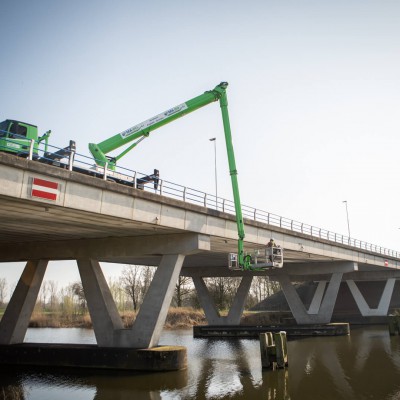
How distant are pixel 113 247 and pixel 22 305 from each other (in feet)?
25.2

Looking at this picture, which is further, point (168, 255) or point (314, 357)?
point (314, 357)

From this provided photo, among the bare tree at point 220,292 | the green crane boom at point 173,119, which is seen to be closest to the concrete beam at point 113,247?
the green crane boom at point 173,119

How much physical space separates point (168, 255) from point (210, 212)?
3957 millimetres

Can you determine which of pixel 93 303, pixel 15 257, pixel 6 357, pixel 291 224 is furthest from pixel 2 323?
pixel 291 224

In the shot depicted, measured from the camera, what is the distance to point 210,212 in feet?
85.5

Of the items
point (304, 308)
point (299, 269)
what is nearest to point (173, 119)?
point (299, 269)

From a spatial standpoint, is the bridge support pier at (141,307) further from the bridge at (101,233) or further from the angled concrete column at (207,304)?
the angled concrete column at (207,304)

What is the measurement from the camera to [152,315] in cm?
2292

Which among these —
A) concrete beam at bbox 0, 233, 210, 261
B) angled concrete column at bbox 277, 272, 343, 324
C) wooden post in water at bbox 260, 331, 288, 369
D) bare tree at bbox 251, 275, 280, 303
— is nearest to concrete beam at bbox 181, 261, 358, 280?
angled concrete column at bbox 277, 272, 343, 324

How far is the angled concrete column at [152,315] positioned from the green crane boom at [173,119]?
18.7 feet

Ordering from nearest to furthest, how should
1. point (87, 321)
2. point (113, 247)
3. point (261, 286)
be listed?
point (113, 247) → point (87, 321) → point (261, 286)

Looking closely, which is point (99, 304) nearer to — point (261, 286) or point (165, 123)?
point (165, 123)

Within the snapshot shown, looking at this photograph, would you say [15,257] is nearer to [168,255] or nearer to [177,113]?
[168,255]

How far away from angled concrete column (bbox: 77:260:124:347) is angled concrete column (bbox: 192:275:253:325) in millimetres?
24810
